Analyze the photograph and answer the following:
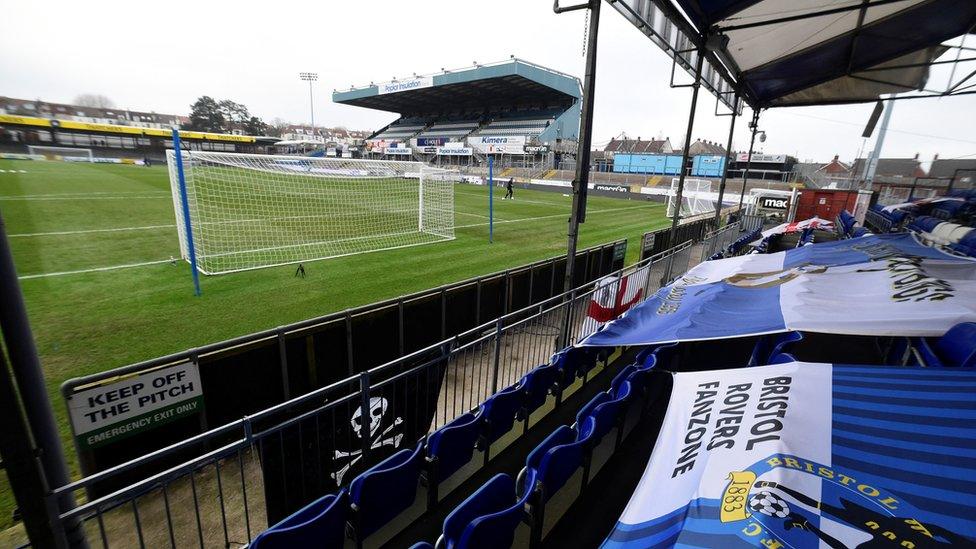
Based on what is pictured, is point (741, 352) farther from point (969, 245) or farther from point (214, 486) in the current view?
point (214, 486)

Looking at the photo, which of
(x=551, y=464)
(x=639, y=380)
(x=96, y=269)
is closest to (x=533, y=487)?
(x=551, y=464)

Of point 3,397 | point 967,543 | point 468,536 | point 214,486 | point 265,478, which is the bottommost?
point 214,486

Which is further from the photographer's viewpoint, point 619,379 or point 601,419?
point 619,379

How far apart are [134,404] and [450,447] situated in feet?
9.48

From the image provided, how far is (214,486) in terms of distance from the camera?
4.10m

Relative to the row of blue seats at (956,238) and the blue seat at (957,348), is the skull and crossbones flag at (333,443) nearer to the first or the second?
the blue seat at (957,348)

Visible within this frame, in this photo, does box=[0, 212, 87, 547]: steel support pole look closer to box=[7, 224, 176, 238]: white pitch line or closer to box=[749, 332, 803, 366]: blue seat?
box=[749, 332, 803, 366]: blue seat

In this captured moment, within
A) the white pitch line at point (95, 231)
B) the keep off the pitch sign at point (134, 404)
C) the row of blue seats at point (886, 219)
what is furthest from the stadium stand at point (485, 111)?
the keep off the pitch sign at point (134, 404)

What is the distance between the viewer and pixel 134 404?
3.55 m

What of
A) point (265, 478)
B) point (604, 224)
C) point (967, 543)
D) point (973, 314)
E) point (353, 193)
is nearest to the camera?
point (967, 543)

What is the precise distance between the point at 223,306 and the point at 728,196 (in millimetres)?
40924

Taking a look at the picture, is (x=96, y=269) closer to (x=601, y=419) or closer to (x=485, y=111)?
(x=601, y=419)

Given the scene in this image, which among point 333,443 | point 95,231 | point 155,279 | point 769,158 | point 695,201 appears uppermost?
point 769,158

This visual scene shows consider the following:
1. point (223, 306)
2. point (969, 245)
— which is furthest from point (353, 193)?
point (969, 245)
